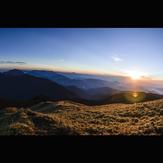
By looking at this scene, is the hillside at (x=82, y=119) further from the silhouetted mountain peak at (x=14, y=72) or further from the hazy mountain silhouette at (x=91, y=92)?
the silhouetted mountain peak at (x=14, y=72)

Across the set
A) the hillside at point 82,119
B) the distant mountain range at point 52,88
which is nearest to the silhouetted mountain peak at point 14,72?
the distant mountain range at point 52,88

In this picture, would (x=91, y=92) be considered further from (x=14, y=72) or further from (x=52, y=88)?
(x=14, y=72)

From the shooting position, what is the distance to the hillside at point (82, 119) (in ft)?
10.1

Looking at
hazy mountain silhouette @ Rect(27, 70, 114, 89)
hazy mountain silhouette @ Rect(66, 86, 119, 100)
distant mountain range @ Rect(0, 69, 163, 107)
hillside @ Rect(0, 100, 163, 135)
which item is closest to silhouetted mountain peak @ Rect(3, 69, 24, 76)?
distant mountain range @ Rect(0, 69, 163, 107)

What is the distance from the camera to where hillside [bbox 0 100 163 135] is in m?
3.08

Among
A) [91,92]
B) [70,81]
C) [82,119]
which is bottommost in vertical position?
[82,119]

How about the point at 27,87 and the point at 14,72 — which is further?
the point at 27,87

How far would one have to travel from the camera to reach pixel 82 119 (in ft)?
11.5

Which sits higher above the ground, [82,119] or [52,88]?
[52,88]

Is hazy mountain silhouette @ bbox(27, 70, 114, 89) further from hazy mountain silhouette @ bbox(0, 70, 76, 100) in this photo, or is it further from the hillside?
the hillside

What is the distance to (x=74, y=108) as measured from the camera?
3.81 meters

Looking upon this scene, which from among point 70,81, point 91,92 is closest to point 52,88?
point 70,81
